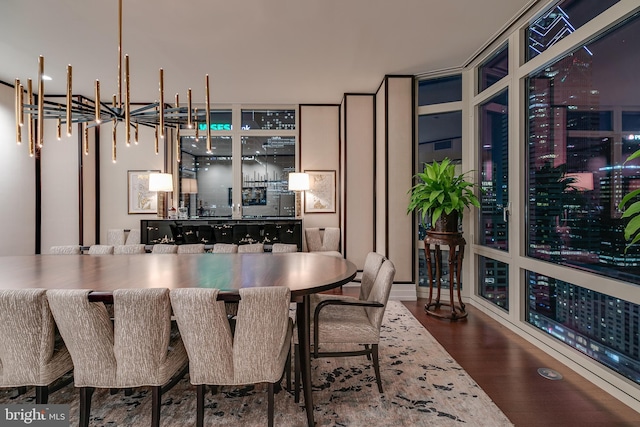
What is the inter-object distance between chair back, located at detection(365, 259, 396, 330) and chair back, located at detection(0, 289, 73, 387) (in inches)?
74.0

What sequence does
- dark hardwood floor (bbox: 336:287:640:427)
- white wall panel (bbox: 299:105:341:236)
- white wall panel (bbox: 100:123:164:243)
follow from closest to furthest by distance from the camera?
dark hardwood floor (bbox: 336:287:640:427), white wall panel (bbox: 100:123:164:243), white wall panel (bbox: 299:105:341:236)

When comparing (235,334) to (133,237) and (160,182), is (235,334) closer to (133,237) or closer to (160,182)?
(160,182)

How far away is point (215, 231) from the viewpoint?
18.2ft

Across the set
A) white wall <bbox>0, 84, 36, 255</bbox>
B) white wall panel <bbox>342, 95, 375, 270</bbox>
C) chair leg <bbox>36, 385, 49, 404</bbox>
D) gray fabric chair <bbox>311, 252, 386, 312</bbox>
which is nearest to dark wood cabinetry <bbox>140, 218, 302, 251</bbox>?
white wall panel <bbox>342, 95, 375, 270</bbox>

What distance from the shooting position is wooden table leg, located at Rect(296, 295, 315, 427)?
1921mm

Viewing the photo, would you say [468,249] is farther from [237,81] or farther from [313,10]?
[237,81]

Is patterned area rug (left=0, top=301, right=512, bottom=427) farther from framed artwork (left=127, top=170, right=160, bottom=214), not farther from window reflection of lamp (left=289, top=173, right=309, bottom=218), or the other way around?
framed artwork (left=127, top=170, right=160, bottom=214)

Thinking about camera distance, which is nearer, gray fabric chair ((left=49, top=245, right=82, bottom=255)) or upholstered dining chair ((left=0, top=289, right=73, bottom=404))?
upholstered dining chair ((left=0, top=289, right=73, bottom=404))

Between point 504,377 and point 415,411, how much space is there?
94cm

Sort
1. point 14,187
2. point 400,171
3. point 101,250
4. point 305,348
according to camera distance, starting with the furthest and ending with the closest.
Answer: point 14,187 → point 400,171 → point 101,250 → point 305,348

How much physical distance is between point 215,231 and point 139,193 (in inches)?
66.7

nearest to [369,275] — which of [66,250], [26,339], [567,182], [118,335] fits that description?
[118,335]

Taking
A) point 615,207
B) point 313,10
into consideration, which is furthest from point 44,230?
point 615,207

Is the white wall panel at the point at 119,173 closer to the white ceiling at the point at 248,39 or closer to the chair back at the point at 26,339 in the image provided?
the white ceiling at the point at 248,39
